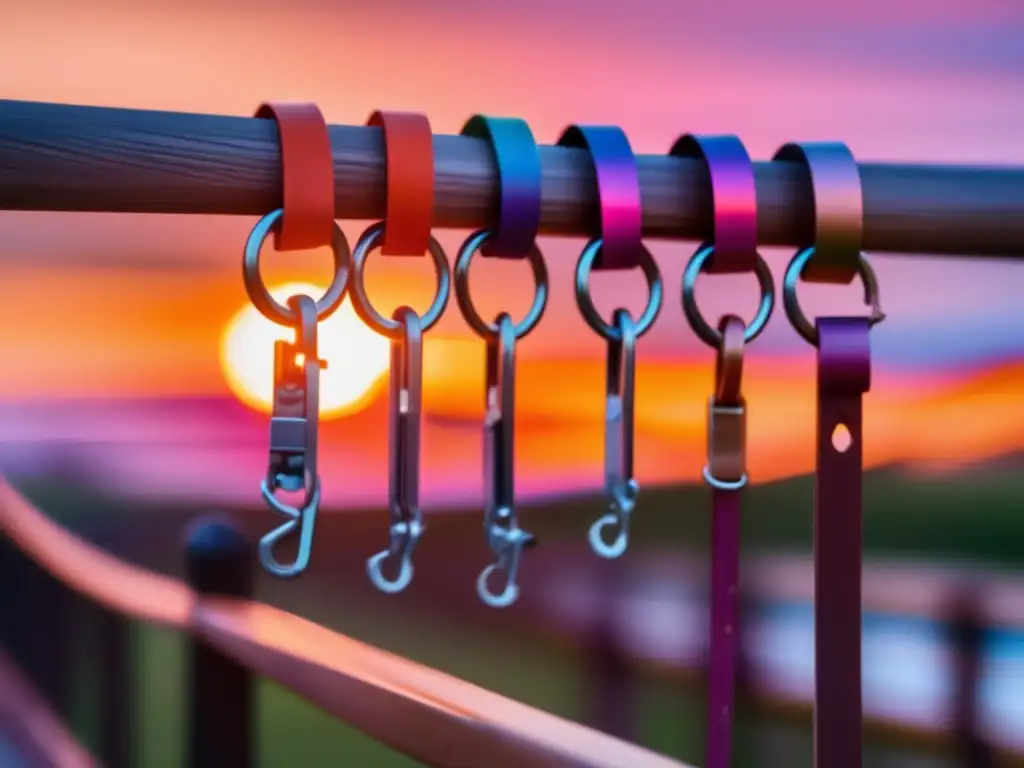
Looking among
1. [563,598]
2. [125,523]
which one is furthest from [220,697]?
[563,598]

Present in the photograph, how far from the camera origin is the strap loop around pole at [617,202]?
355 millimetres

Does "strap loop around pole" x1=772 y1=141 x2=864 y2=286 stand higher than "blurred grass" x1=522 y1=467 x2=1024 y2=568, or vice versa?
"strap loop around pole" x1=772 y1=141 x2=864 y2=286

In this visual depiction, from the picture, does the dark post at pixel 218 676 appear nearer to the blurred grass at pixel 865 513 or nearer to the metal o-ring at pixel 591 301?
the blurred grass at pixel 865 513

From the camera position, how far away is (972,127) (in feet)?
3.34

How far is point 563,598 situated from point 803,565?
0.26 m

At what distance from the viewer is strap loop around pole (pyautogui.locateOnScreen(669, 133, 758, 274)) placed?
37cm

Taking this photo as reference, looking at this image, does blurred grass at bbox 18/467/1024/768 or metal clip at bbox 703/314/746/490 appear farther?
blurred grass at bbox 18/467/1024/768

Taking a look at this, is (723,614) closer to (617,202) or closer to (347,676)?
(617,202)

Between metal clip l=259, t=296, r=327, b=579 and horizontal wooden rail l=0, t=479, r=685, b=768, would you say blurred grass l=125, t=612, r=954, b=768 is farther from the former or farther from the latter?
metal clip l=259, t=296, r=327, b=579

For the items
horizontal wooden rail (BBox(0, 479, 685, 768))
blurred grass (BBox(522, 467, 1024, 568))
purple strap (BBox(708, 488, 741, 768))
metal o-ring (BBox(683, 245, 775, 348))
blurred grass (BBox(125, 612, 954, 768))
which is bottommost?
blurred grass (BBox(125, 612, 954, 768))

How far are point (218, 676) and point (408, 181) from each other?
2.63ft

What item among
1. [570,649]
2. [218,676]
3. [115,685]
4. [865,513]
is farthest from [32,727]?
[865,513]

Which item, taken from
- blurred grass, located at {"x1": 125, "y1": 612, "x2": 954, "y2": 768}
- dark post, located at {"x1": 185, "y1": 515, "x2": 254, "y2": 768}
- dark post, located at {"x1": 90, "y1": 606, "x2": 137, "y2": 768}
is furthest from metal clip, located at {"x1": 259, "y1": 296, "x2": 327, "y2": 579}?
dark post, located at {"x1": 90, "y1": 606, "x2": 137, "y2": 768}

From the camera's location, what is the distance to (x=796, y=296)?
39cm
